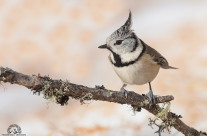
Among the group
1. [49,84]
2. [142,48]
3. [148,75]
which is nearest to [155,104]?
[148,75]

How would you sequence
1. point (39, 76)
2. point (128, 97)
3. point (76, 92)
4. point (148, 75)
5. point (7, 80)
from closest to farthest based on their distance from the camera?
point (7, 80)
point (39, 76)
point (76, 92)
point (128, 97)
point (148, 75)

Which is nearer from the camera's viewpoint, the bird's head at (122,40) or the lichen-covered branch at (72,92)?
the lichen-covered branch at (72,92)

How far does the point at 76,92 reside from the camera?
2.98 metres

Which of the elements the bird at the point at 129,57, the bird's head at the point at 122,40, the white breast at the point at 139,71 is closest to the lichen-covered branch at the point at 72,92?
the bird at the point at 129,57

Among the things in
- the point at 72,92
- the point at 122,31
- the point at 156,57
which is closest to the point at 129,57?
the point at 122,31

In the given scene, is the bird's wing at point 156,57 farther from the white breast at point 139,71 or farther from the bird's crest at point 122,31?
the bird's crest at point 122,31

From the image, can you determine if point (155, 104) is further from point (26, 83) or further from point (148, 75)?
point (26, 83)

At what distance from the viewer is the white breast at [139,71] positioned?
12.2 ft

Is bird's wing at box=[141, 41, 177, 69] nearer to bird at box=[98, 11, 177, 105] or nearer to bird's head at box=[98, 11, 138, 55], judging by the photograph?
bird at box=[98, 11, 177, 105]

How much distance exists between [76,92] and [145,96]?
80 cm

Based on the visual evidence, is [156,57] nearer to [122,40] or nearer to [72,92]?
[122,40]

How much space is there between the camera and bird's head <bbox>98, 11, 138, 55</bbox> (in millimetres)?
3637

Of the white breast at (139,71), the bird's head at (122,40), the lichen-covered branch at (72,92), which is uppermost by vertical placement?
the bird's head at (122,40)

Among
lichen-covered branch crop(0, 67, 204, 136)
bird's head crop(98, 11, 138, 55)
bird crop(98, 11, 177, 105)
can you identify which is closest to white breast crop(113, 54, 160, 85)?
bird crop(98, 11, 177, 105)
